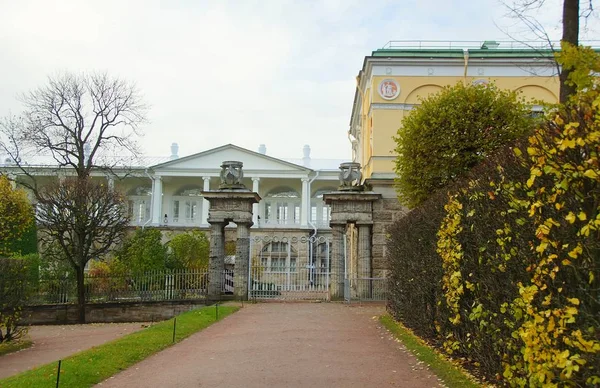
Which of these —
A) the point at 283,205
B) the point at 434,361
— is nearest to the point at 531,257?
the point at 434,361

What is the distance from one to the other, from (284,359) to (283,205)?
3758 cm

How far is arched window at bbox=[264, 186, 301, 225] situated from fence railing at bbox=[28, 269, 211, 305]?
24.0 meters

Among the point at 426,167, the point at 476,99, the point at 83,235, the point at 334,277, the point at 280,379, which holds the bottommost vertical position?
the point at 280,379

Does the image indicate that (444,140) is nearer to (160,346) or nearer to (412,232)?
(412,232)

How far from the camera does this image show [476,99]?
1383 cm

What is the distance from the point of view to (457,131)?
1380 cm

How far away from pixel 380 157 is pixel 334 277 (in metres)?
5.62

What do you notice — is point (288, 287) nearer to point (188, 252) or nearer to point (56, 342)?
point (56, 342)

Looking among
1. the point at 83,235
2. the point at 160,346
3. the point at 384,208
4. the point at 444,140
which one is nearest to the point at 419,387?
the point at 160,346

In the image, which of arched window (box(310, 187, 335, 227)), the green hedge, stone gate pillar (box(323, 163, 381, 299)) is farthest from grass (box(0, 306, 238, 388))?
arched window (box(310, 187, 335, 227))

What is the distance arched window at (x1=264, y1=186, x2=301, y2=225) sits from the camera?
152ft

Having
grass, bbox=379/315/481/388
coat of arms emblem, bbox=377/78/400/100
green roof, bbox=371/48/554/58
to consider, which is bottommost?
grass, bbox=379/315/481/388

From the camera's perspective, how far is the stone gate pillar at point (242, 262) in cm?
2008

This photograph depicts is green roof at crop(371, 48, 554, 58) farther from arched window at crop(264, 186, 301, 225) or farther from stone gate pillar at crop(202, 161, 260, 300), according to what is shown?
arched window at crop(264, 186, 301, 225)
